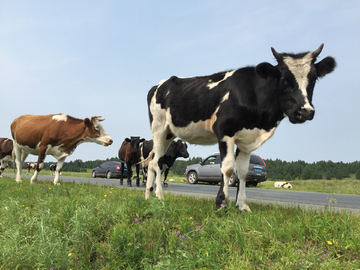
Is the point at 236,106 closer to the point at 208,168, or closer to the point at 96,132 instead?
the point at 96,132

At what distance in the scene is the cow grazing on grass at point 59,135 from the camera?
10344mm

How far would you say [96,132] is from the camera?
1059 cm

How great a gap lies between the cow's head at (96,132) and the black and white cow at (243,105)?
5.42m

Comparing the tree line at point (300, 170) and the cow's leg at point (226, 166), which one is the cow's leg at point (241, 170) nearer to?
the cow's leg at point (226, 166)

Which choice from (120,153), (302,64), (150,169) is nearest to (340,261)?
(302,64)

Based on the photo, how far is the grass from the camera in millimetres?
3268

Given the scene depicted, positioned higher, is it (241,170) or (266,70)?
(266,70)

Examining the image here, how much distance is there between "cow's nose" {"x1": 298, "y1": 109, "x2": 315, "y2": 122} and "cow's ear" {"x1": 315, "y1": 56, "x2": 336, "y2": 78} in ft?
3.31

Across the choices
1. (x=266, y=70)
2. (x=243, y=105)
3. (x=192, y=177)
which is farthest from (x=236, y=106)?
(x=192, y=177)

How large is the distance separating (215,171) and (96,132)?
450 inches

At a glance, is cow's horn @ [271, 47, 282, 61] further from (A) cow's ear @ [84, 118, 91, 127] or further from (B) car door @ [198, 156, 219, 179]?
(B) car door @ [198, 156, 219, 179]

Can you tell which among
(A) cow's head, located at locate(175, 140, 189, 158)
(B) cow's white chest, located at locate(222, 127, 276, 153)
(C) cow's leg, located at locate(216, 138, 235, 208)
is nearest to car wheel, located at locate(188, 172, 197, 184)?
(A) cow's head, located at locate(175, 140, 189, 158)

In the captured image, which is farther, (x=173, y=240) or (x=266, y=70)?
(x=266, y=70)

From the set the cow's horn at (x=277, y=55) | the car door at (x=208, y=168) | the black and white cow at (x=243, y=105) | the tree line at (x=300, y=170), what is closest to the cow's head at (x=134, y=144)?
the car door at (x=208, y=168)
